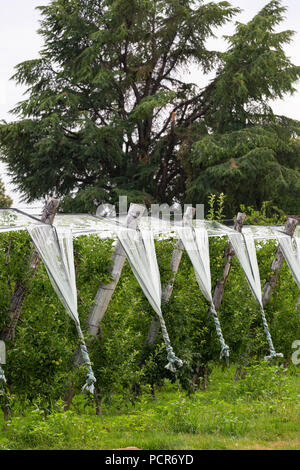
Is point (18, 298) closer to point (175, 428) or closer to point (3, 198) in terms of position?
point (175, 428)

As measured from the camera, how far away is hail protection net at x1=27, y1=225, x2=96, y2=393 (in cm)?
547

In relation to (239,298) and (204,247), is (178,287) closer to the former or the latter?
Answer: (204,247)

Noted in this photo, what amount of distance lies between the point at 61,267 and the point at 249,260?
3.17m

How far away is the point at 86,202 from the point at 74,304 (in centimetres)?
1071

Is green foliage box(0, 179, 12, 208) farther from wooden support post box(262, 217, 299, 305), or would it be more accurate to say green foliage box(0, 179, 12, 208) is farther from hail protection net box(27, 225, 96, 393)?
hail protection net box(27, 225, 96, 393)

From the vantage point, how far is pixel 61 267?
5621mm

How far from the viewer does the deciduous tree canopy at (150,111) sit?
1652cm

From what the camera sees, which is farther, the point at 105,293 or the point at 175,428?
the point at 105,293

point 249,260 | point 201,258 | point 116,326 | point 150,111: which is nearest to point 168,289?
point 201,258

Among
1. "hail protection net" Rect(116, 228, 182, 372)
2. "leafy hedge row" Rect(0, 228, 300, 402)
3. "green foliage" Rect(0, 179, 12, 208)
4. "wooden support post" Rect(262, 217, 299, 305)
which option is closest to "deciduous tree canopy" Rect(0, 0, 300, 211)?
"wooden support post" Rect(262, 217, 299, 305)

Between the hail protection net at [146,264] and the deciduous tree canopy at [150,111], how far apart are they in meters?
9.36

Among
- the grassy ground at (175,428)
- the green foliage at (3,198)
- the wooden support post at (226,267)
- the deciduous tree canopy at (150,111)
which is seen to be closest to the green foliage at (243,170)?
the deciduous tree canopy at (150,111)

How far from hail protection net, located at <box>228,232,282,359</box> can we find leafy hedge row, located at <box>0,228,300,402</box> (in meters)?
0.20
